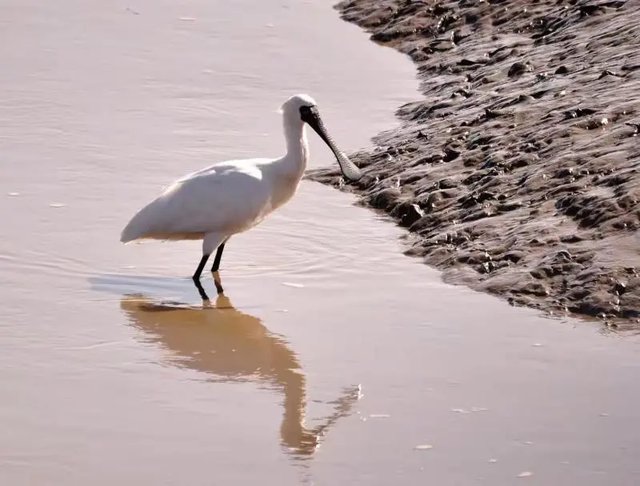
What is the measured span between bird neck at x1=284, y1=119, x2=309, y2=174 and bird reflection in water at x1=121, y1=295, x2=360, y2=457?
131 centimetres

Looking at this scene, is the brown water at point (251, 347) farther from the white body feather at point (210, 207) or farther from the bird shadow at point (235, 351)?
the white body feather at point (210, 207)

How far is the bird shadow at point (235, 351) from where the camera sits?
6.90 metres

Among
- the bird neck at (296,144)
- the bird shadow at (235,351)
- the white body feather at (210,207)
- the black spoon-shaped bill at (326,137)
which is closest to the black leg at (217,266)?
Result: the white body feather at (210,207)

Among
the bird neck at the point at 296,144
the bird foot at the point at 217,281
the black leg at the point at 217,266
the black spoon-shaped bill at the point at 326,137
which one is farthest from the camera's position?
the black spoon-shaped bill at the point at 326,137

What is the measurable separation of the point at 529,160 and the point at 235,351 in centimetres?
358

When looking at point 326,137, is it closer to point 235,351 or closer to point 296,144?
point 296,144

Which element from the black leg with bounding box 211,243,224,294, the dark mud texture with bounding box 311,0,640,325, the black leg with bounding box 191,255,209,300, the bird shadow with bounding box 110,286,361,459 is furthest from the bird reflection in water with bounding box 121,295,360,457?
the dark mud texture with bounding box 311,0,640,325

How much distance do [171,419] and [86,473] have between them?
72 centimetres

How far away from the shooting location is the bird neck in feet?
33.0

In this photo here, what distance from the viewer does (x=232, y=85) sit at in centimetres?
1458

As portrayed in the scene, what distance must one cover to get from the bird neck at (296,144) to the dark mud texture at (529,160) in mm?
932

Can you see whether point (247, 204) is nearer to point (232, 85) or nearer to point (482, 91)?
point (482, 91)

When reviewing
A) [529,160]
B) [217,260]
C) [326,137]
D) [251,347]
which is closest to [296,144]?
[326,137]

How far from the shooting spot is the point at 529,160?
10922 millimetres
